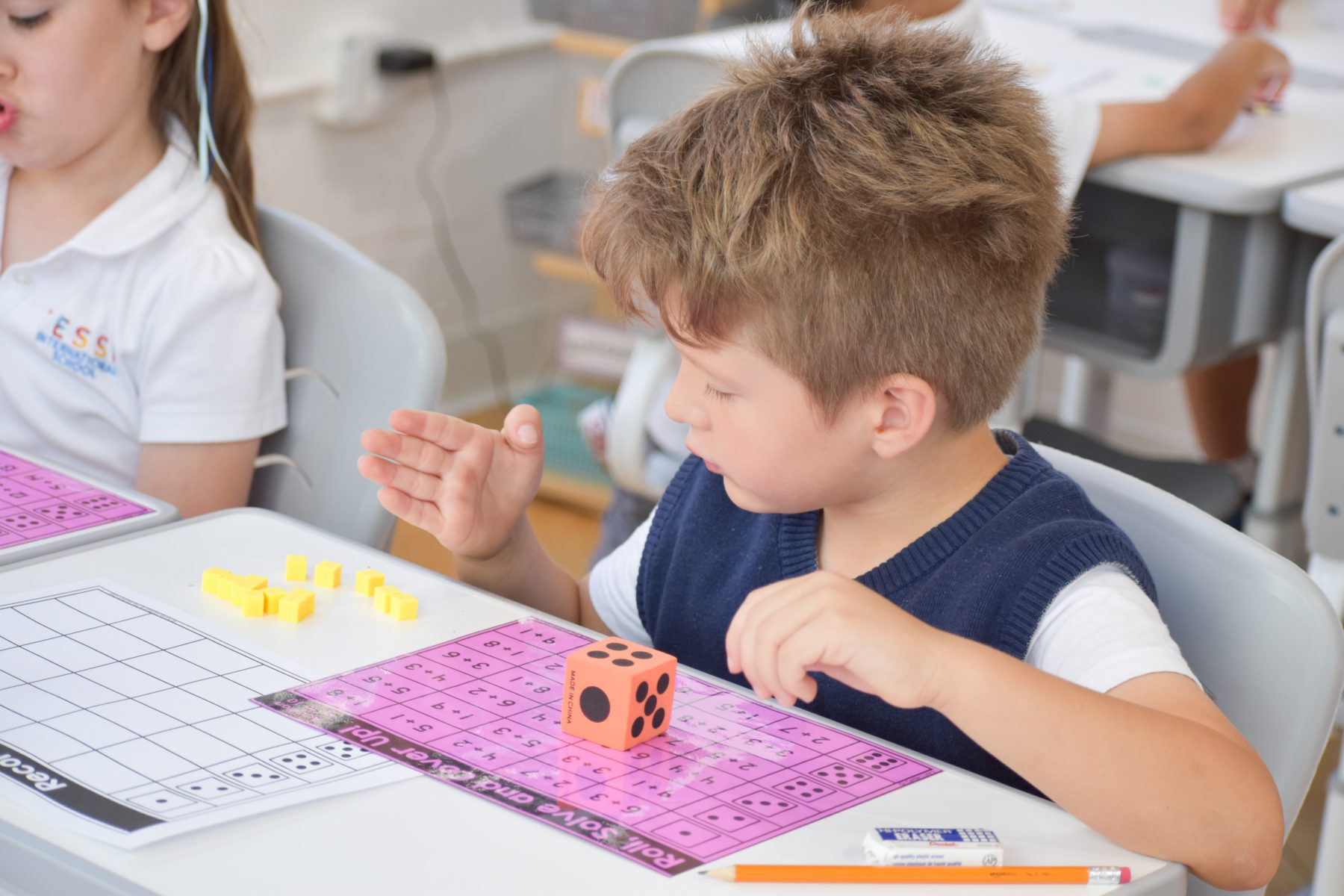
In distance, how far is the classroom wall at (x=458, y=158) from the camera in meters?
2.73

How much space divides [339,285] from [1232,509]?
1144mm

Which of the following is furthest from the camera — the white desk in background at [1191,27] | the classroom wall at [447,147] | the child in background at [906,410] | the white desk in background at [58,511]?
the classroom wall at [447,147]

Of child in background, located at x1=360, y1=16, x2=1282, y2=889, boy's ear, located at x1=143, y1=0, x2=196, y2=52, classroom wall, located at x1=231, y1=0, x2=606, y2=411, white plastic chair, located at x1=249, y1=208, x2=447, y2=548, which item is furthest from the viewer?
classroom wall, located at x1=231, y1=0, x2=606, y2=411

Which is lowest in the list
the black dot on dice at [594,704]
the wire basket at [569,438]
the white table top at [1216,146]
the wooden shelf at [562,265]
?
the wire basket at [569,438]

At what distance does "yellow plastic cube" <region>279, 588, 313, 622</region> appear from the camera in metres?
0.91

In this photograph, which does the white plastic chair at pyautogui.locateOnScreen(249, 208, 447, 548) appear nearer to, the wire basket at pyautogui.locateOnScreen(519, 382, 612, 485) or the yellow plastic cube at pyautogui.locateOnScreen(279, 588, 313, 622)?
the yellow plastic cube at pyautogui.locateOnScreen(279, 588, 313, 622)

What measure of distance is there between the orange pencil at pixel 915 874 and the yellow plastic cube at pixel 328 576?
1.21 ft

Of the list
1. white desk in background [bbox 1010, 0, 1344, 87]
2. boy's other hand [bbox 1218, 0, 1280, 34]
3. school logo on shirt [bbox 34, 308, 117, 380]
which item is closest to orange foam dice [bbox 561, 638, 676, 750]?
school logo on shirt [bbox 34, 308, 117, 380]

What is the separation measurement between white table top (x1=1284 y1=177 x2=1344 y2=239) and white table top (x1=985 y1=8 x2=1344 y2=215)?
24 mm

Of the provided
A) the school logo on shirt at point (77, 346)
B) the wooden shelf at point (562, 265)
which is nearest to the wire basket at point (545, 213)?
the wooden shelf at point (562, 265)

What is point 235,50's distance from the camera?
146cm

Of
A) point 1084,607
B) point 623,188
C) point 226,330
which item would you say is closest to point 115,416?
point 226,330

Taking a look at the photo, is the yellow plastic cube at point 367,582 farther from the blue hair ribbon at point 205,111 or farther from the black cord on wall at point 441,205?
the black cord on wall at point 441,205

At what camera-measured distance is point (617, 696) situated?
780mm
